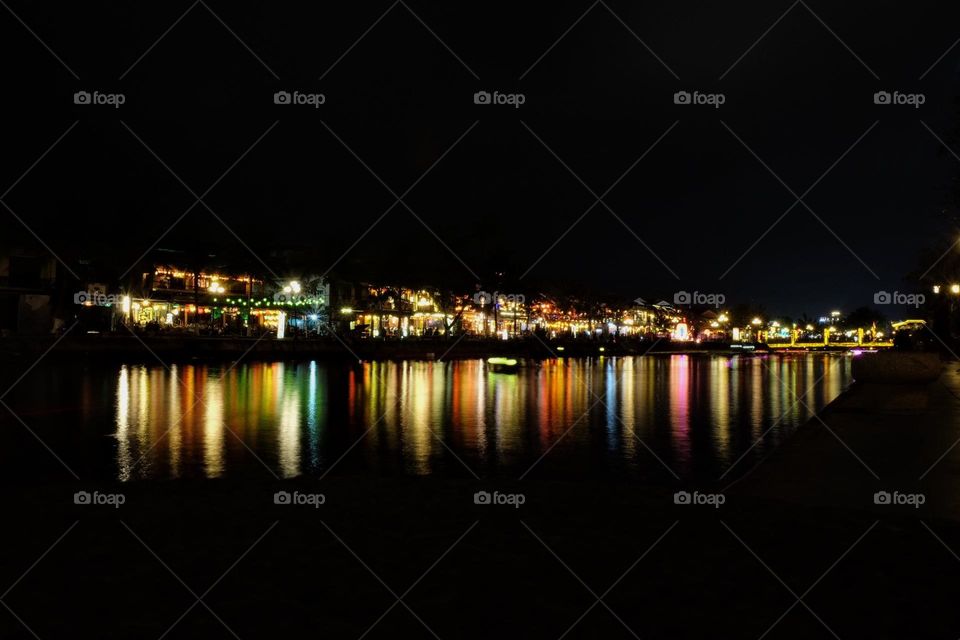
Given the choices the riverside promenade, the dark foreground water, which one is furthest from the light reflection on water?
the riverside promenade

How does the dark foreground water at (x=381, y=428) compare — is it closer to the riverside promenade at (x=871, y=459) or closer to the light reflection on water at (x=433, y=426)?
the light reflection on water at (x=433, y=426)

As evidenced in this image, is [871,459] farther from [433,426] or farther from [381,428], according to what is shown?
[381,428]

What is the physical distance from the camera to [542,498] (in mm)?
8383

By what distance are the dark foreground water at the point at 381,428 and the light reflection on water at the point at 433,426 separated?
4cm

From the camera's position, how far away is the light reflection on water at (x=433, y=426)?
11922 mm

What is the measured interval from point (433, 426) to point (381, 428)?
1.20 metres

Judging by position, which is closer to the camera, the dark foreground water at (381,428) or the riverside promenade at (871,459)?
the riverside promenade at (871,459)

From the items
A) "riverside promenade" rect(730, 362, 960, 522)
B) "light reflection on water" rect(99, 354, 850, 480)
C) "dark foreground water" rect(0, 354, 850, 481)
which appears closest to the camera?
"riverside promenade" rect(730, 362, 960, 522)

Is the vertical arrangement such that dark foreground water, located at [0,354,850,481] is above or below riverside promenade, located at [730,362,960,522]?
below

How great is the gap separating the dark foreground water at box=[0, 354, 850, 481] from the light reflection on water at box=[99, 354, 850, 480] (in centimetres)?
4

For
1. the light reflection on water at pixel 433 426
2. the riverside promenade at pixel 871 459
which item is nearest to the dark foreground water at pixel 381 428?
the light reflection on water at pixel 433 426

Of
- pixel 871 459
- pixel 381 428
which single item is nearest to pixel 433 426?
pixel 381 428

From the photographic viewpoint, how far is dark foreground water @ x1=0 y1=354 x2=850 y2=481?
461 inches

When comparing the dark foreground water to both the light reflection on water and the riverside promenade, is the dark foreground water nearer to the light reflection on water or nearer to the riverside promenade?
the light reflection on water
